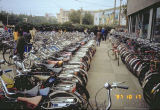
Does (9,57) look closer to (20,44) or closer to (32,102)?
(20,44)

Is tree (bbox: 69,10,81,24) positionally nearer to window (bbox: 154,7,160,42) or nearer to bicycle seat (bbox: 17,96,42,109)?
window (bbox: 154,7,160,42)

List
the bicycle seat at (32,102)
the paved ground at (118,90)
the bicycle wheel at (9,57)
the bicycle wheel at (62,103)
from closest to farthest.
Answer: the bicycle seat at (32,102) < the bicycle wheel at (62,103) < the paved ground at (118,90) < the bicycle wheel at (9,57)

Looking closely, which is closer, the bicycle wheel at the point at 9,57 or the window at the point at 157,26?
the bicycle wheel at the point at 9,57

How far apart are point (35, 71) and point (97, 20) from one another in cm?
7306

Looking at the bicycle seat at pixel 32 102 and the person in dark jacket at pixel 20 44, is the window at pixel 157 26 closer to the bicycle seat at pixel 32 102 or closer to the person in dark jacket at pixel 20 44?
the person in dark jacket at pixel 20 44

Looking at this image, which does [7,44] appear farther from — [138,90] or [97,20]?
[97,20]

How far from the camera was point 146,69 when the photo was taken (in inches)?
193

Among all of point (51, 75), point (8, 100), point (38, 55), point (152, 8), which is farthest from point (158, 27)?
point (8, 100)

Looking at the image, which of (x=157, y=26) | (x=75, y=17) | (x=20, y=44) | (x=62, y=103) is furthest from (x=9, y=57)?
(x=75, y=17)
